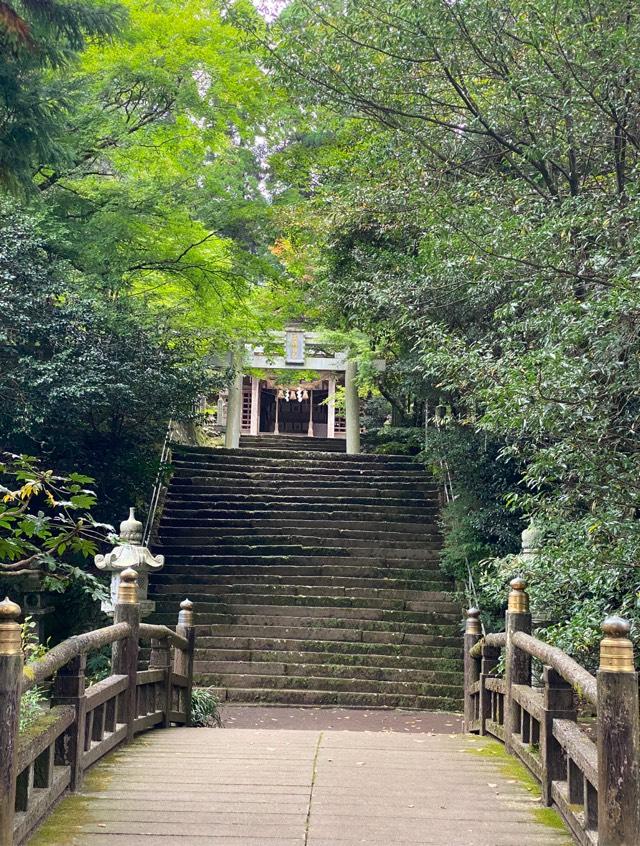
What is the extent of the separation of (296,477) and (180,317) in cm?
396

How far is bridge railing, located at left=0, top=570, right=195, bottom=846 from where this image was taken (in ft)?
9.82

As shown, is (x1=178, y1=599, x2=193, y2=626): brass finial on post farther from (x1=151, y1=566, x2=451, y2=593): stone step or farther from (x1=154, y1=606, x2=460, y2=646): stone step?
(x1=151, y1=566, x2=451, y2=593): stone step

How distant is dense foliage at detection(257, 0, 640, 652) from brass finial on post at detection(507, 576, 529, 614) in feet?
1.00

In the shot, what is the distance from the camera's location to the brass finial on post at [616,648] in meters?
2.88

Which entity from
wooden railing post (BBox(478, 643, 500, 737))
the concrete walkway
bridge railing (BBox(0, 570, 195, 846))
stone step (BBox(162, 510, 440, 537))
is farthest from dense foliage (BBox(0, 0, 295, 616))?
the concrete walkway

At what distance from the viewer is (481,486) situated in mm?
12242

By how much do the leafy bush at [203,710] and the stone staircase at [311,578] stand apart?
6.25 feet

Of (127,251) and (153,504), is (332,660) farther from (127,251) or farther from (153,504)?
(127,251)

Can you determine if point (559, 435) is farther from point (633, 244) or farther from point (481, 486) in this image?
point (481, 486)

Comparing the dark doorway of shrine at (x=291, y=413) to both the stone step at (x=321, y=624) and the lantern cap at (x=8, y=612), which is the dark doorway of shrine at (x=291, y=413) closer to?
the stone step at (x=321, y=624)

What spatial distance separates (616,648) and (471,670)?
4.55 meters

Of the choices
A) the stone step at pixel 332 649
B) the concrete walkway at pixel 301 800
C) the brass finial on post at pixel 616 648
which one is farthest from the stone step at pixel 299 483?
the brass finial on post at pixel 616 648

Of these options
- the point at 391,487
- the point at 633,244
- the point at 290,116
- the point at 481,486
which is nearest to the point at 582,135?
the point at 633,244

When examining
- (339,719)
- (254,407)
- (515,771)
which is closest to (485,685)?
(515,771)
